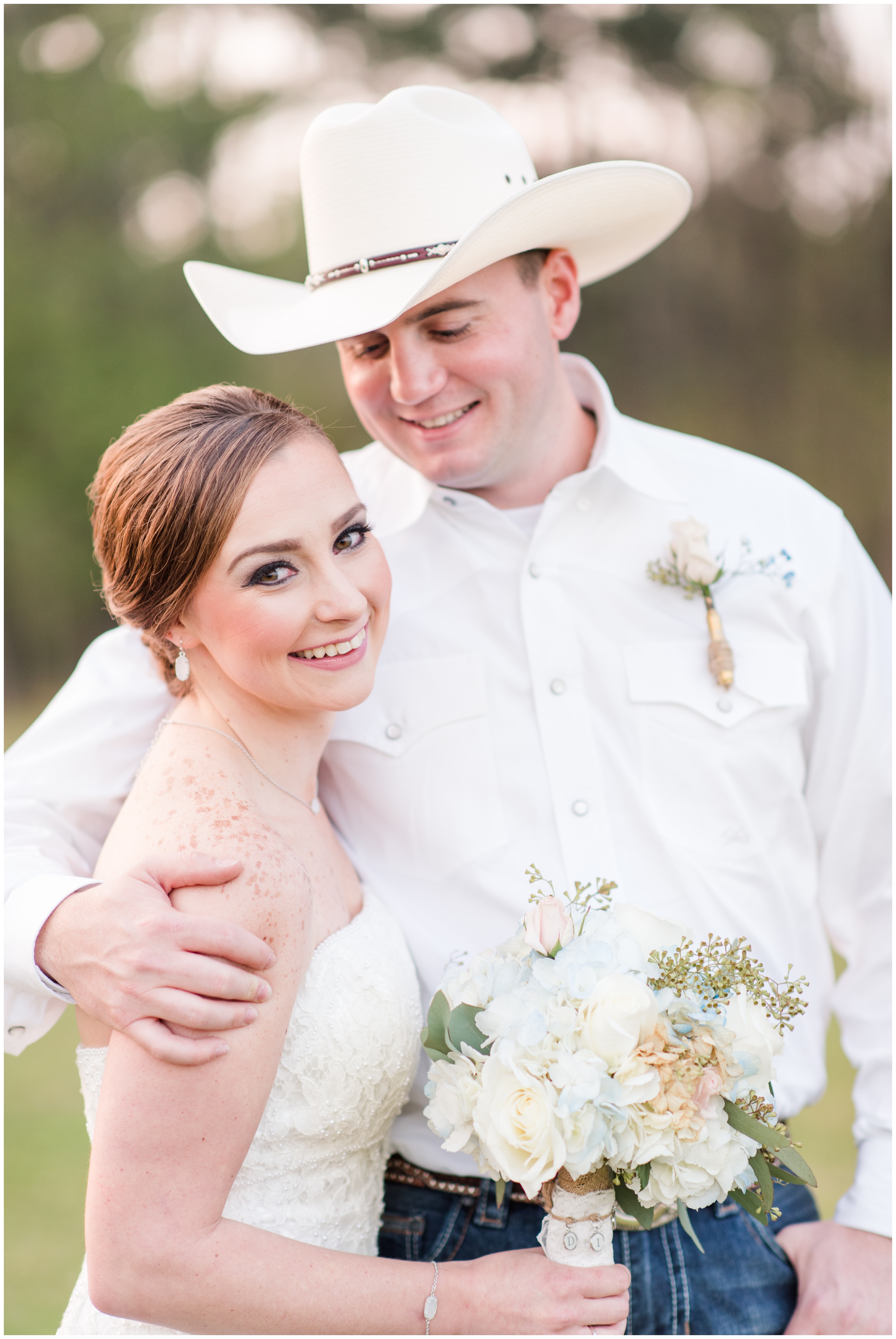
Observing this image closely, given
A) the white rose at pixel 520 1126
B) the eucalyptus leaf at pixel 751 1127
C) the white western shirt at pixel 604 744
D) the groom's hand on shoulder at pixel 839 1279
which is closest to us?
the white rose at pixel 520 1126

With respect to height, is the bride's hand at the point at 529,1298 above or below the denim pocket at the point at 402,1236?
above

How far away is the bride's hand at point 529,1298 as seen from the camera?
Answer: 187cm

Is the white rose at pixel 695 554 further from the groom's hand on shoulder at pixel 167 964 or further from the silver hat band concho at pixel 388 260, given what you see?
the groom's hand on shoulder at pixel 167 964

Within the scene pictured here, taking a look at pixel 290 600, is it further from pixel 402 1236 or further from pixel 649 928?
pixel 402 1236

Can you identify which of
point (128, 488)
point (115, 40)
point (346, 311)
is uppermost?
point (115, 40)

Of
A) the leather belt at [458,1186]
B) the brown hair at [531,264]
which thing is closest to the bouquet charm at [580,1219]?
the leather belt at [458,1186]

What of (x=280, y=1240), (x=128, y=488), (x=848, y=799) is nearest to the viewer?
(x=280, y=1240)

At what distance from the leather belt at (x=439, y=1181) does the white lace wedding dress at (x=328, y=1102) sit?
19 centimetres

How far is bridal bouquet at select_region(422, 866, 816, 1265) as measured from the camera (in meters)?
1.69

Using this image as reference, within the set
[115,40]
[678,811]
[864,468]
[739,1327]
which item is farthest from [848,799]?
[115,40]

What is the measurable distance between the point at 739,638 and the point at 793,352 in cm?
1281

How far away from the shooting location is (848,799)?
277cm

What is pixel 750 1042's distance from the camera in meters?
1.78

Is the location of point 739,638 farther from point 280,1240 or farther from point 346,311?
point 280,1240
